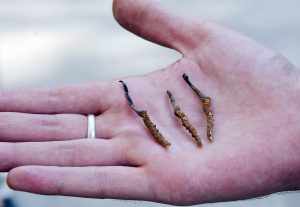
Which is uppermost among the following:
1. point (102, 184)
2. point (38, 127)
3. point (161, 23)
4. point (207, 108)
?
point (161, 23)

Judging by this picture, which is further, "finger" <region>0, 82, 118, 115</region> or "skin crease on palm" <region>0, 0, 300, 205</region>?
"finger" <region>0, 82, 118, 115</region>

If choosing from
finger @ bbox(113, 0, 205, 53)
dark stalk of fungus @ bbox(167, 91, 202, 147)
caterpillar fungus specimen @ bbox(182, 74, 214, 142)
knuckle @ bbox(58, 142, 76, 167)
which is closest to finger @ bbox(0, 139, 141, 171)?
knuckle @ bbox(58, 142, 76, 167)

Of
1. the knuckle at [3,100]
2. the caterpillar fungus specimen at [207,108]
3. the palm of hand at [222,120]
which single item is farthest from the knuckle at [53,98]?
the caterpillar fungus specimen at [207,108]

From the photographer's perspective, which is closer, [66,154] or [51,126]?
[66,154]

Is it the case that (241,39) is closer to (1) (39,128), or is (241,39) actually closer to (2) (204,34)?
(2) (204,34)

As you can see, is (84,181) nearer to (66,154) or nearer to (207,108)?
(66,154)

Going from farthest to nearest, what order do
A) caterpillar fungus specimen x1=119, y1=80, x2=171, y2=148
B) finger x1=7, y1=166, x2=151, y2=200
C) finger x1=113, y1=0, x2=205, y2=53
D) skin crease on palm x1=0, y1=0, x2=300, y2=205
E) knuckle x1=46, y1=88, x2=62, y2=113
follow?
finger x1=113, y1=0, x2=205, y2=53 < knuckle x1=46, y1=88, x2=62, y2=113 < caterpillar fungus specimen x1=119, y1=80, x2=171, y2=148 < skin crease on palm x1=0, y1=0, x2=300, y2=205 < finger x1=7, y1=166, x2=151, y2=200

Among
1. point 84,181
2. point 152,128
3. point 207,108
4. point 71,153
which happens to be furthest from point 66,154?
point 207,108

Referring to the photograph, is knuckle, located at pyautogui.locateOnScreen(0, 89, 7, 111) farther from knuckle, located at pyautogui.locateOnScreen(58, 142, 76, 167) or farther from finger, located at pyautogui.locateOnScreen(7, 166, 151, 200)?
finger, located at pyautogui.locateOnScreen(7, 166, 151, 200)
